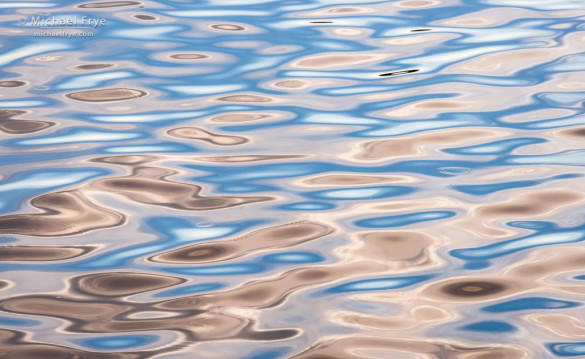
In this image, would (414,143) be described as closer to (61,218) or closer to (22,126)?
(61,218)

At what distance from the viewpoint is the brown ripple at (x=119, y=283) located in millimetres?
1691

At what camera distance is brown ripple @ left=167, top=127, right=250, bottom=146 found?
2371mm

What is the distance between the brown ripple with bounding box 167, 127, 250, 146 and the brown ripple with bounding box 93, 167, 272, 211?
0.22m

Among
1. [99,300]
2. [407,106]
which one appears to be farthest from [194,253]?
[407,106]

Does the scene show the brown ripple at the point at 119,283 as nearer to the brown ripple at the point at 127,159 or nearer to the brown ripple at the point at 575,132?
the brown ripple at the point at 127,159

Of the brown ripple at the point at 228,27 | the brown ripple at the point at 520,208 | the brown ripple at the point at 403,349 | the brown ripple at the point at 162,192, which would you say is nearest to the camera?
the brown ripple at the point at 403,349

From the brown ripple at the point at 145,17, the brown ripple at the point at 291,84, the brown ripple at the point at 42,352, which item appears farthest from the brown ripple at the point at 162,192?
the brown ripple at the point at 145,17

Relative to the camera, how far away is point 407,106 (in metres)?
2.56

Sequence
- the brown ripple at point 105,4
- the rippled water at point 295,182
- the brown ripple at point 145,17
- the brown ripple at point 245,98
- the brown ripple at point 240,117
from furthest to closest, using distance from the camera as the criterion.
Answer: the brown ripple at point 105,4 < the brown ripple at point 145,17 < the brown ripple at point 245,98 < the brown ripple at point 240,117 < the rippled water at point 295,182

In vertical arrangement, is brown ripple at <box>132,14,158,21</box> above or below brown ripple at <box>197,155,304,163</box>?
above

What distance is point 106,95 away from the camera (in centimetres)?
271

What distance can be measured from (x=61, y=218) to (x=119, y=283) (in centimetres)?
33

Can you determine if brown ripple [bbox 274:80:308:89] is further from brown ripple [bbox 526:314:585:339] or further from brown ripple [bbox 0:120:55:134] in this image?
brown ripple [bbox 526:314:585:339]

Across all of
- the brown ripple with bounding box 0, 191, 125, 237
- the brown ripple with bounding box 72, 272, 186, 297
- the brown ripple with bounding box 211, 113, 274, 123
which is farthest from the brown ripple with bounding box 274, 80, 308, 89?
the brown ripple with bounding box 72, 272, 186, 297
